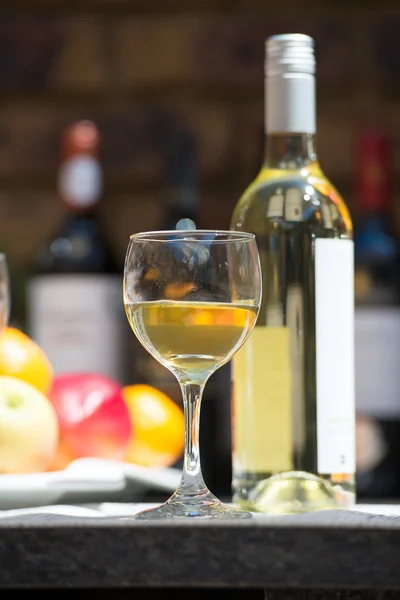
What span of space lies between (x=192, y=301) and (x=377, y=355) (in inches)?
30.9

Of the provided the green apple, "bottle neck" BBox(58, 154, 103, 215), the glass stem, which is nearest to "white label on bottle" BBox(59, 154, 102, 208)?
"bottle neck" BBox(58, 154, 103, 215)

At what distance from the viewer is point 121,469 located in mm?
699

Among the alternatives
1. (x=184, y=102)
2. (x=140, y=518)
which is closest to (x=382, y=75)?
(x=184, y=102)

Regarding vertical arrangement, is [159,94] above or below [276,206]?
above

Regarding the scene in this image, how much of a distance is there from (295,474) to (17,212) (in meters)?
1.10

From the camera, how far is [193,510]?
1.82 feet

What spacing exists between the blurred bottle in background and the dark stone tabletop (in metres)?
0.84

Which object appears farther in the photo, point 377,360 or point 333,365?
point 377,360

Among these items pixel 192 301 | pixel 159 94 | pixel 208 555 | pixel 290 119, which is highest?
pixel 159 94

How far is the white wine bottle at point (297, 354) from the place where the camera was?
65cm

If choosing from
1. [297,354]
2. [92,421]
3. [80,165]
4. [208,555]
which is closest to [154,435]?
[92,421]

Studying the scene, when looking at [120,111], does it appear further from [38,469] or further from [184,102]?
[38,469]

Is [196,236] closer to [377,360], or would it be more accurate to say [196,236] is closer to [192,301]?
[192,301]

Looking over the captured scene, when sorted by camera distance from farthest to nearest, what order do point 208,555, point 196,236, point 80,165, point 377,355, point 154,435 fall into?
point 80,165 → point 377,355 → point 154,435 → point 196,236 → point 208,555
